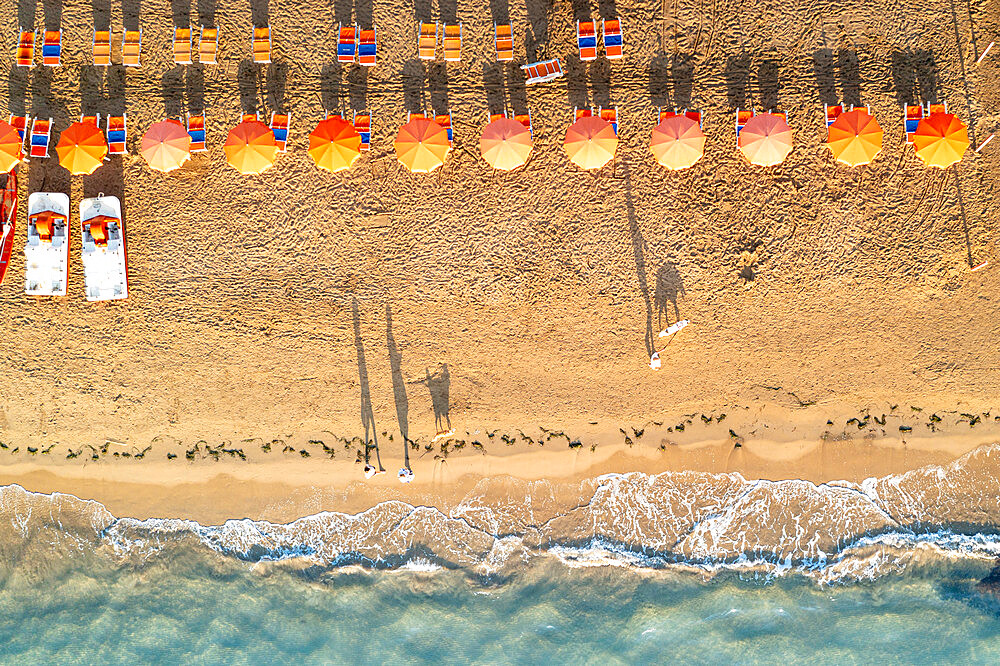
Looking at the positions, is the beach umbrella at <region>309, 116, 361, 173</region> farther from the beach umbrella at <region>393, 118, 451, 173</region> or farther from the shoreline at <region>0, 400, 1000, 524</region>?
the shoreline at <region>0, 400, 1000, 524</region>

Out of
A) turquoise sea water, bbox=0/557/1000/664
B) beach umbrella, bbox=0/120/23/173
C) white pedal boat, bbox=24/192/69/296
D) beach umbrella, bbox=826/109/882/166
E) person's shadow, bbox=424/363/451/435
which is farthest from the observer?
turquoise sea water, bbox=0/557/1000/664

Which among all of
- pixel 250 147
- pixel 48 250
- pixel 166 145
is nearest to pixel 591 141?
pixel 250 147

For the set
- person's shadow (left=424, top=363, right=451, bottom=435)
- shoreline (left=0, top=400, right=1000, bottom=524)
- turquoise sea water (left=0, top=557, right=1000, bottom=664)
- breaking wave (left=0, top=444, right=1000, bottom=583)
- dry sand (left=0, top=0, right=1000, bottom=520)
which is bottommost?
turquoise sea water (left=0, top=557, right=1000, bottom=664)

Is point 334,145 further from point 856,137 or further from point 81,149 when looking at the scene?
point 856,137

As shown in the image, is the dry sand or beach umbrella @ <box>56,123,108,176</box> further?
the dry sand

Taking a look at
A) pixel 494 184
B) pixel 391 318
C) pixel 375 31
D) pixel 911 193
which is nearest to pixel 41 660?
pixel 391 318

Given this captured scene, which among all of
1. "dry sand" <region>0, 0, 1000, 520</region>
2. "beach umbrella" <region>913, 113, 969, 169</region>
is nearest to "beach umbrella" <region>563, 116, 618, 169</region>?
"dry sand" <region>0, 0, 1000, 520</region>

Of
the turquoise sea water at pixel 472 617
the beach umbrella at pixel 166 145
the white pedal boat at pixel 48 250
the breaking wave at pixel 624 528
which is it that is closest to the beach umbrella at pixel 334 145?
the beach umbrella at pixel 166 145

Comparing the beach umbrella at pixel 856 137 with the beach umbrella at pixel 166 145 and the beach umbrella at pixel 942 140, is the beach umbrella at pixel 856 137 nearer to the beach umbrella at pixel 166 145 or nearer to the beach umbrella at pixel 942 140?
the beach umbrella at pixel 942 140
